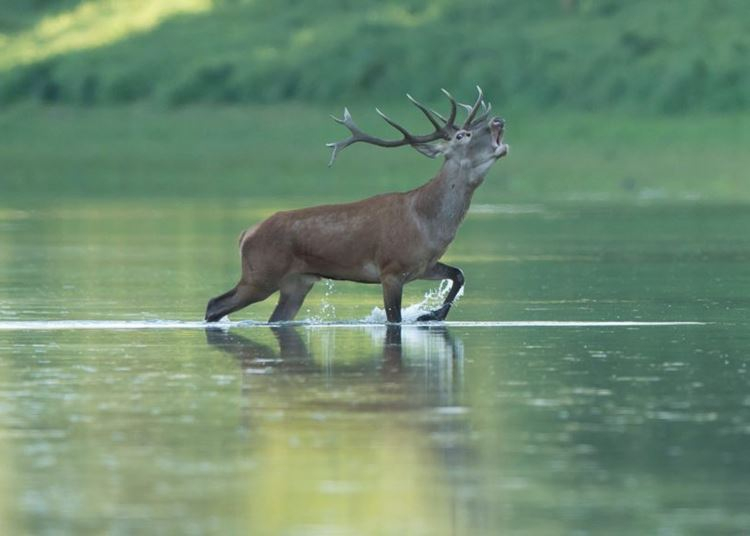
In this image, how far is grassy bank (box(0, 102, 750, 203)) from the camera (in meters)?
50.1

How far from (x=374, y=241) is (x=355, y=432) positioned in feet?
19.0

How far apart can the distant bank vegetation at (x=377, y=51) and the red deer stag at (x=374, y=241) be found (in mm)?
58156

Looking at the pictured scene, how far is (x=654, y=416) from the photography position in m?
13.2

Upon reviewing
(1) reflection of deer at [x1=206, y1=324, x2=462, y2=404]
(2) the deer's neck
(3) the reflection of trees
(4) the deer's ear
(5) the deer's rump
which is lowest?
(3) the reflection of trees

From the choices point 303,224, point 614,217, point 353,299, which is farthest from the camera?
point 614,217

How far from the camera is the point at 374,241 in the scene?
1838cm

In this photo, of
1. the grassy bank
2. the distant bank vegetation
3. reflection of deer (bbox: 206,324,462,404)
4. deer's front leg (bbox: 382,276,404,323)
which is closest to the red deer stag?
deer's front leg (bbox: 382,276,404,323)

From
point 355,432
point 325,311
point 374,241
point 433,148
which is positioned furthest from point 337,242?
point 355,432

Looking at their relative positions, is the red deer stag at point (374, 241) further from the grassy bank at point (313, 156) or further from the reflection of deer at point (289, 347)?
the grassy bank at point (313, 156)

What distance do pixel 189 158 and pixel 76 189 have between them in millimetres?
12954

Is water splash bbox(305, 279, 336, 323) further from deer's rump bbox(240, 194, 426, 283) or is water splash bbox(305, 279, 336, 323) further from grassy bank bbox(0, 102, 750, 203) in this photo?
grassy bank bbox(0, 102, 750, 203)

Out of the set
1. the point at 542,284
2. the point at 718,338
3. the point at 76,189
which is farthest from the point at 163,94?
the point at 718,338

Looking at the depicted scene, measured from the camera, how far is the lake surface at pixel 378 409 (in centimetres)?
1060

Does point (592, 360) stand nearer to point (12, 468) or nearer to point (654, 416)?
point (654, 416)
